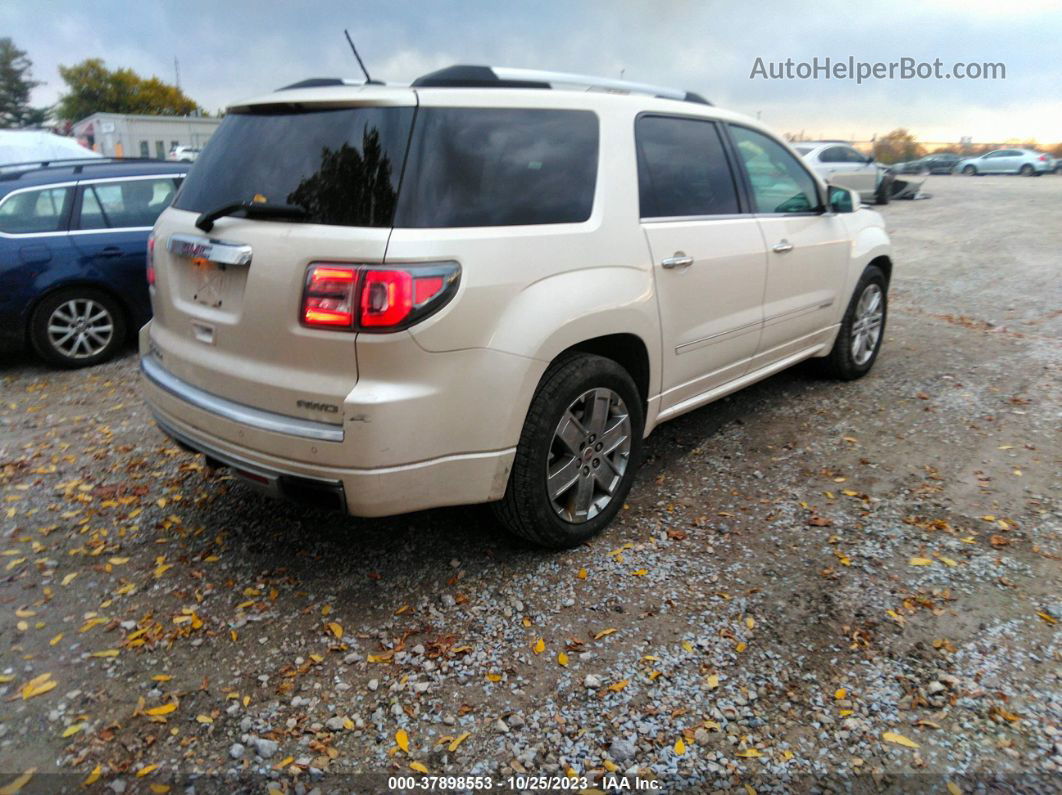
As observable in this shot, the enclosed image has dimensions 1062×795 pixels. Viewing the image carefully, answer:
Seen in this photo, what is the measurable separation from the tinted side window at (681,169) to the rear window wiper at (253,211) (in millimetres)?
1527

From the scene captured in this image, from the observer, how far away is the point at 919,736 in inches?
97.0

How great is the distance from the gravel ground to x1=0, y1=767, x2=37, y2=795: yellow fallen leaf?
3cm

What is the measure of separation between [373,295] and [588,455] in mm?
1249

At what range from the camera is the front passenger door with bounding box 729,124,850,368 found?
4449 millimetres

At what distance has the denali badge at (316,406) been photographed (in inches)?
108

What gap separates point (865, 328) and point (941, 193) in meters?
21.4

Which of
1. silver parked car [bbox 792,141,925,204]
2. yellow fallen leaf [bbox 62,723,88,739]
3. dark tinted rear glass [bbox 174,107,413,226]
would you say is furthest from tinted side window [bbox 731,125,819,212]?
silver parked car [bbox 792,141,925,204]

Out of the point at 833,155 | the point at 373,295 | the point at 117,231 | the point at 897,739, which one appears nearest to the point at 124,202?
the point at 117,231

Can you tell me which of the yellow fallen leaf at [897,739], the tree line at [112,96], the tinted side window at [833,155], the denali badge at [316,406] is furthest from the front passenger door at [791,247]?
the tree line at [112,96]

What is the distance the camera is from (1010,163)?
36.2 metres

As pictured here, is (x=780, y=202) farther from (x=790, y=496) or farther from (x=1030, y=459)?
(x=1030, y=459)

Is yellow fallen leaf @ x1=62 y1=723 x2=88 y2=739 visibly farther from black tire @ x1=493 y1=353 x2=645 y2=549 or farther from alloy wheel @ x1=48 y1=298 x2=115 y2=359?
alloy wheel @ x1=48 y1=298 x2=115 y2=359

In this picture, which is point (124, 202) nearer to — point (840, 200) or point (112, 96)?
point (840, 200)

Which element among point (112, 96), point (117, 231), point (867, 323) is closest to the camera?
point (867, 323)
